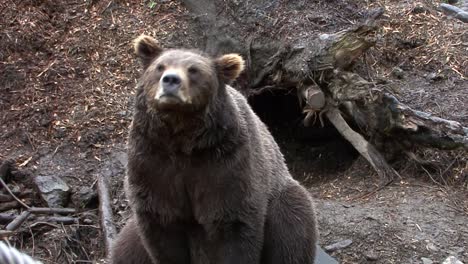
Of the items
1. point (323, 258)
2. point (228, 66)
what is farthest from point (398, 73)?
point (228, 66)

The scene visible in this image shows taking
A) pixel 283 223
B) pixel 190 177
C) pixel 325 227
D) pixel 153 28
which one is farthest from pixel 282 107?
pixel 190 177

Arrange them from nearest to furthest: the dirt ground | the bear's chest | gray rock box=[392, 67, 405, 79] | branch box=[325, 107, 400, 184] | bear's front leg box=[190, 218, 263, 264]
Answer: the bear's chest
bear's front leg box=[190, 218, 263, 264]
the dirt ground
branch box=[325, 107, 400, 184]
gray rock box=[392, 67, 405, 79]

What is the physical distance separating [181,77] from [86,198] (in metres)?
3.02

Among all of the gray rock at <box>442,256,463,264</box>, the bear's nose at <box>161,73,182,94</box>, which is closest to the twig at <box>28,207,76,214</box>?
the bear's nose at <box>161,73,182,94</box>

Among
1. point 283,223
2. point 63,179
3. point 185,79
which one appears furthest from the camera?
point 63,179

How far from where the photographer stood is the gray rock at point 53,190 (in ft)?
21.6

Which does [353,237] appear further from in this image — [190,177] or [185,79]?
[185,79]

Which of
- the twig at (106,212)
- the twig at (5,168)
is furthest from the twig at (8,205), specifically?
the twig at (106,212)

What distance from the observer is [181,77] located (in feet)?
13.2

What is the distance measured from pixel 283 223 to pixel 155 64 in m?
1.63

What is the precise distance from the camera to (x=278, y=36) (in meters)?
8.09

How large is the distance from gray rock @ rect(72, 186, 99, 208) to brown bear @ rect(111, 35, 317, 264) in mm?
1926

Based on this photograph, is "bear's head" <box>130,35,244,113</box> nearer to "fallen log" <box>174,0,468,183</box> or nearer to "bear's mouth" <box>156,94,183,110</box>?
"bear's mouth" <box>156,94,183,110</box>

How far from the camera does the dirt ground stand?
6328 millimetres
